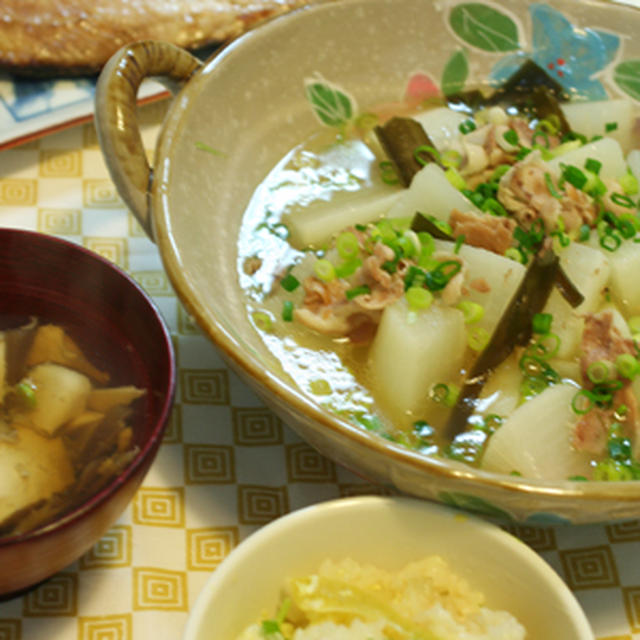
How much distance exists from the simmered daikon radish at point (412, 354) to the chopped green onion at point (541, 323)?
17cm

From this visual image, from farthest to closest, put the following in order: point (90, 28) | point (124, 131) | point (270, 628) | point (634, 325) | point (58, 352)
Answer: point (90, 28), point (634, 325), point (124, 131), point (58, 352), point (270, 628)

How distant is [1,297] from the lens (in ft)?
5.32

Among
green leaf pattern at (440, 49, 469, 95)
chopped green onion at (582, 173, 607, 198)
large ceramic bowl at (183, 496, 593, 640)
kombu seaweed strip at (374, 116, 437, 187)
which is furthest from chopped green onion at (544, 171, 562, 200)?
large ceramic bowl at (183, 496, 593, 640)

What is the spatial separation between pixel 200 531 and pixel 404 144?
117 cm

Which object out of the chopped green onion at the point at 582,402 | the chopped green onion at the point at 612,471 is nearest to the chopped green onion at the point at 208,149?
the chopped green onion at the point at 582,402

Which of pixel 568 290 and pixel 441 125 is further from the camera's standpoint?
pixel 441 125

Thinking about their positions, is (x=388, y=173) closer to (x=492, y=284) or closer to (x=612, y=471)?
(x=492, y=284)

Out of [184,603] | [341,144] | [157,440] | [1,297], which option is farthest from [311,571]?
[341,144]

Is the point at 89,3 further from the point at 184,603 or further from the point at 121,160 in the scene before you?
the point at 184,603

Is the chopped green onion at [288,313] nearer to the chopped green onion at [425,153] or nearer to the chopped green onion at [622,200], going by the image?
the chopped green onion at [425,153]

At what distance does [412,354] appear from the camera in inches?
67.3

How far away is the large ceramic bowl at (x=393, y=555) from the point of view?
1.37 m

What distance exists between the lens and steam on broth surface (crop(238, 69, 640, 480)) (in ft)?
5.65

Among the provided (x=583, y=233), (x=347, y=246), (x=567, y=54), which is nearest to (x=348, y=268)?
(x=347, y=246)
